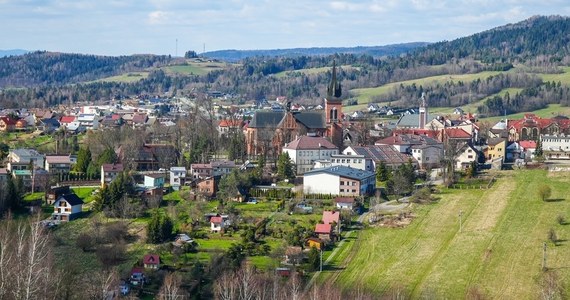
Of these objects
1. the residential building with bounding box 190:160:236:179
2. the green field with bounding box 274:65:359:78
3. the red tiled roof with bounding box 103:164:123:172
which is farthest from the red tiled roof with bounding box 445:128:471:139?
the green field with bounding box 274:65:359:78

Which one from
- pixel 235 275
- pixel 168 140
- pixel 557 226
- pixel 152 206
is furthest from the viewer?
pixel 168 140

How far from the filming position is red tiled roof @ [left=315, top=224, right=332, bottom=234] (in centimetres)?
2655

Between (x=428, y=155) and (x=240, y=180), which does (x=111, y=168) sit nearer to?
(x=240, y=180)

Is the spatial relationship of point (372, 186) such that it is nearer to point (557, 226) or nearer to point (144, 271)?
point (557, 226)

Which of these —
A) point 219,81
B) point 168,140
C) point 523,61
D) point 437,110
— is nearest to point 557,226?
point 168,140

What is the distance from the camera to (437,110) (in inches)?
2778

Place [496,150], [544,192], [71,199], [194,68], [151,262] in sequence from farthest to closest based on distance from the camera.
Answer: [194,68], [496,150], [544,192], [71,199], [151,262]

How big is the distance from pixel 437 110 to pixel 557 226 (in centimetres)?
4351

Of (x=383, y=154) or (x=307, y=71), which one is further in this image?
(x=307, y=71)

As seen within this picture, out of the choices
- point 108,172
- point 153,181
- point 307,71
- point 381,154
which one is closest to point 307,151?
point 381,154

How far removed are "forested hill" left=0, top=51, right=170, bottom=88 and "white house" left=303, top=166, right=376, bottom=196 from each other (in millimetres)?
90460

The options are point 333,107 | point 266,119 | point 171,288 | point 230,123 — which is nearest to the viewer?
point 171,288

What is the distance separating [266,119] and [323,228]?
17.0 meters

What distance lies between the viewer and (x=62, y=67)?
131625 millimetres
